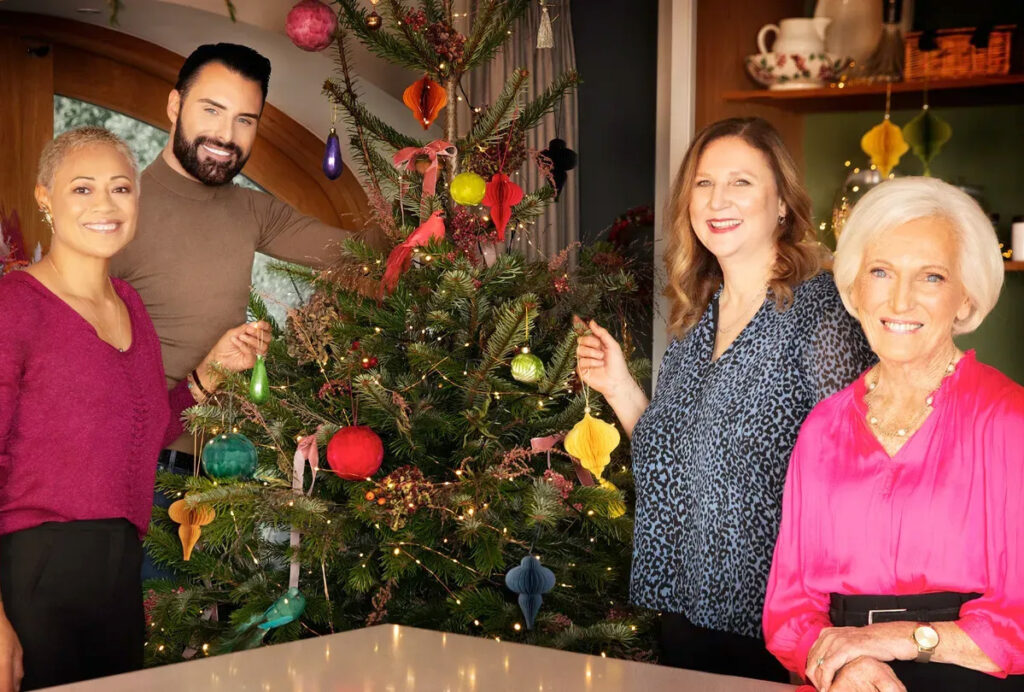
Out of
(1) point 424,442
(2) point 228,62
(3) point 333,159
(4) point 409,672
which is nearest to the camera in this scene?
(4) point 409,672

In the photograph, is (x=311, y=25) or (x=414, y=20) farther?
(x=311, y=25)

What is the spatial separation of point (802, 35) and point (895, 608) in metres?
1.77

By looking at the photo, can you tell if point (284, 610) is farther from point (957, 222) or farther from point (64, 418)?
point (957, 222)

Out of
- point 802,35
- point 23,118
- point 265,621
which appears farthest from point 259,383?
point 802,35

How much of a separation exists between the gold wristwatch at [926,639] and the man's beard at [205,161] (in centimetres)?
138

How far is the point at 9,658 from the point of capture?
5.14 ft

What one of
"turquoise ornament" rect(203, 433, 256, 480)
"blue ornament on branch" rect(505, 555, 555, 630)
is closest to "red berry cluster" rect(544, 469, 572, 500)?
"blue ornament on branch" rect(505, 555, 555, 630)

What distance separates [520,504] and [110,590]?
66 centimetres

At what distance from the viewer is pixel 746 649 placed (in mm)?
1636

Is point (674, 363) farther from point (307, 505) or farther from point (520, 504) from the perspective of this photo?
point (307, 505)

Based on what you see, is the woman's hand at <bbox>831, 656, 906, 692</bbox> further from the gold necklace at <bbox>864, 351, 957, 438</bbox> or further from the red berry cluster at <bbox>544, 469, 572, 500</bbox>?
the red berry cluster at <bbox>544, 469, 572, 500</bbox>

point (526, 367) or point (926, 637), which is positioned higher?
point (526, 367)

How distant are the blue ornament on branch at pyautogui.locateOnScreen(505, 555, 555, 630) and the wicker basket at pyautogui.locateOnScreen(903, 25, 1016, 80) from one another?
4.95ft

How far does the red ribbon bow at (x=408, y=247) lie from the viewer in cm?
189
